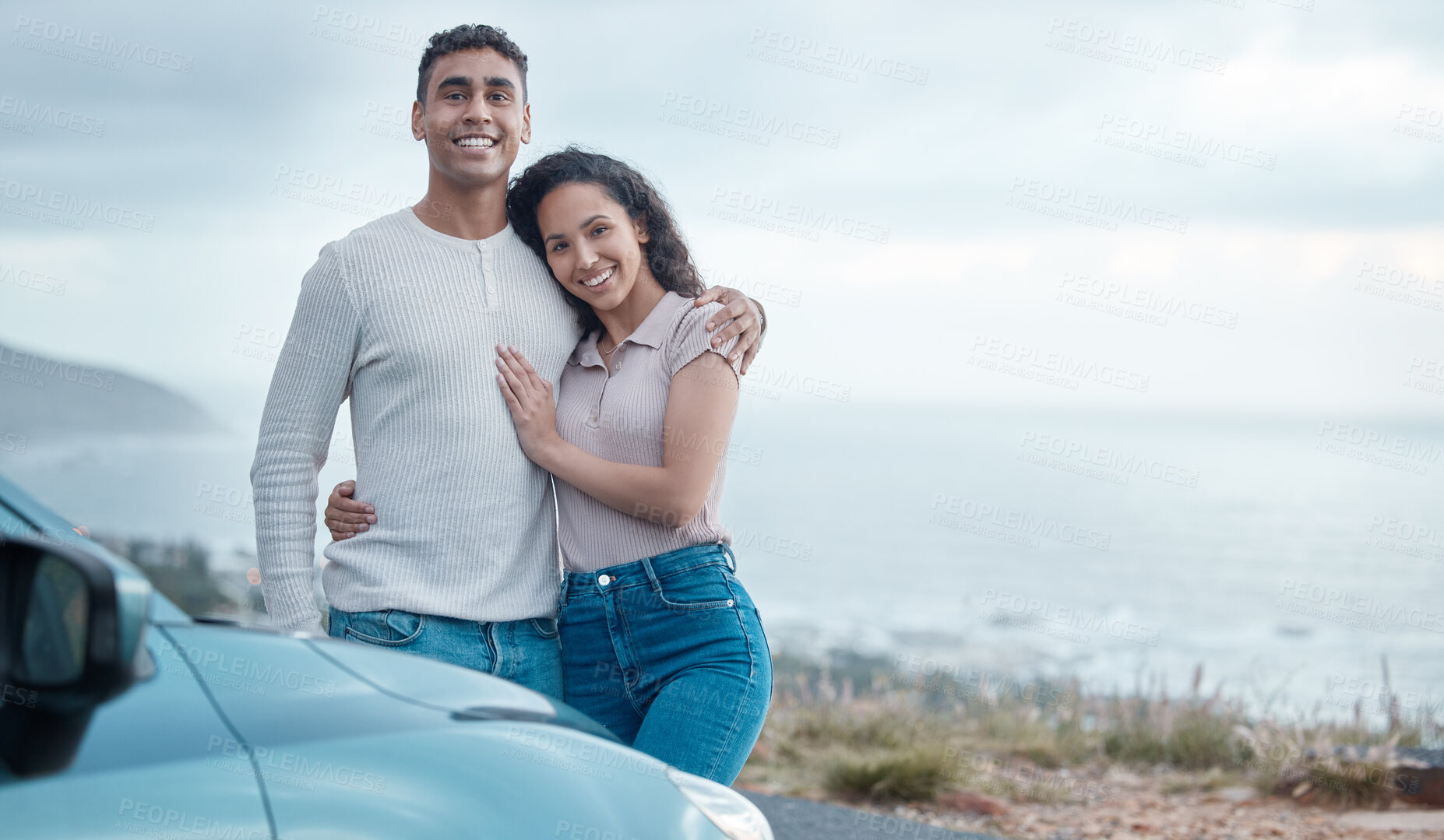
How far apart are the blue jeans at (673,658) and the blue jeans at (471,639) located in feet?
0.18

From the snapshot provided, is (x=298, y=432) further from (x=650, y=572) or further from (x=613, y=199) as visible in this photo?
(x=613, y=199)

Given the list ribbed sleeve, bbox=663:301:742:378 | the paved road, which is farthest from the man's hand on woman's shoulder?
the paved road

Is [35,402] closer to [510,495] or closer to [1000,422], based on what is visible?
[510,495]

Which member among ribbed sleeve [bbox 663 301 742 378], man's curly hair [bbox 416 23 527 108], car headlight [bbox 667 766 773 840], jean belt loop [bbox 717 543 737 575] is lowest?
car headlight [bbox 667 766 773 840]

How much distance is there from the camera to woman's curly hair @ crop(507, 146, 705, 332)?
258 cm

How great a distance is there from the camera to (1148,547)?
54688 millimetres

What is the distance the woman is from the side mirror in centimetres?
107

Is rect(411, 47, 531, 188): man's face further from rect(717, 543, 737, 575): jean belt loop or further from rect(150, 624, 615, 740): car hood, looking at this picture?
rect(150, 624, 615, 740): car hood

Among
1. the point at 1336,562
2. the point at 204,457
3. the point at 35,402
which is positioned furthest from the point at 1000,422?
the point at 35,402

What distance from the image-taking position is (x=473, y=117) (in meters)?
2.35

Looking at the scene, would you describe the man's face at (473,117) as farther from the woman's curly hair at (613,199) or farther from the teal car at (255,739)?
the teal car at (255,739)

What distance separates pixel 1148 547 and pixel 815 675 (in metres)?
49.1

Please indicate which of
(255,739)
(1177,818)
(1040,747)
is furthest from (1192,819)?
(255,739)

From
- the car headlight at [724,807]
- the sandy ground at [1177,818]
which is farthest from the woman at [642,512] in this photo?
the sandy ground at [1177,818]
